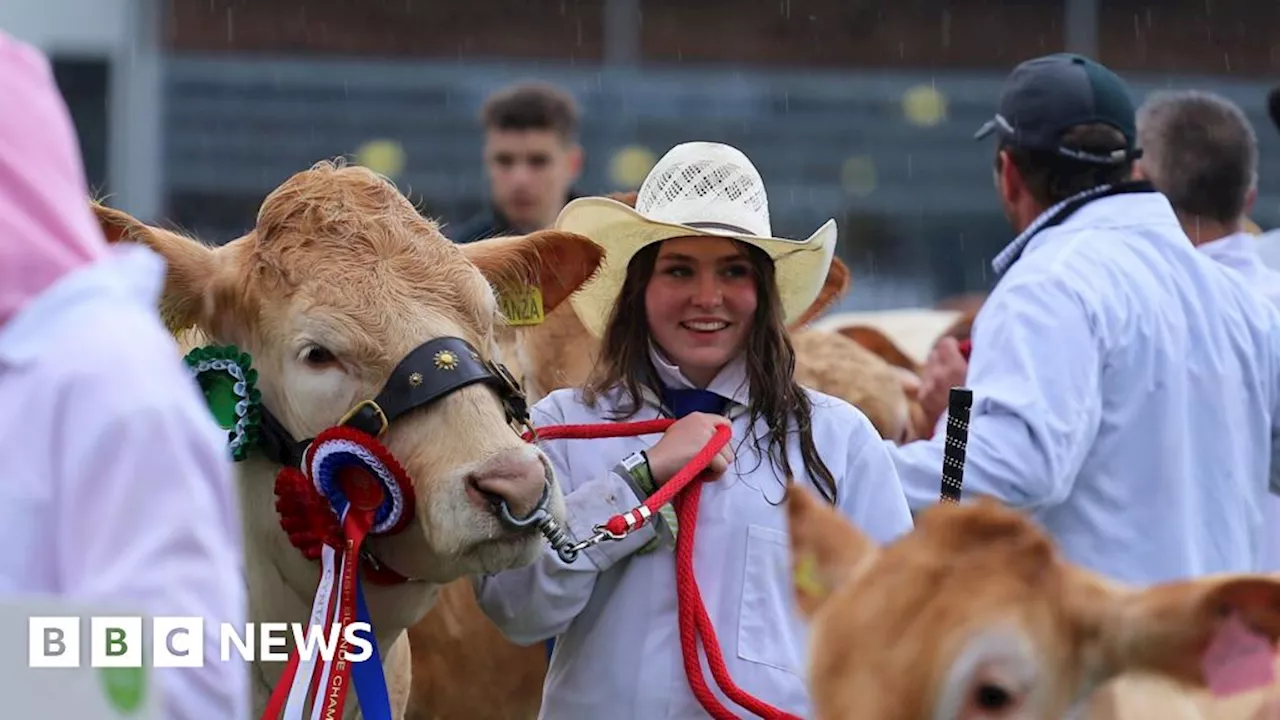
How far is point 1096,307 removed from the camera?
4715 mm

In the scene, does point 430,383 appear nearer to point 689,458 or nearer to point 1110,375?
point 689,458

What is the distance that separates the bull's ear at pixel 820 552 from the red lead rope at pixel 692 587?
2.41 ft

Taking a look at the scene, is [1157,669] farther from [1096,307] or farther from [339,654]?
[1096,307]

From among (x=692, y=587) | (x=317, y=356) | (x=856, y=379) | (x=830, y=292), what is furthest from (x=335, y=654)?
(x=856, y=379)

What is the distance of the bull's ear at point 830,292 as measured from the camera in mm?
4566

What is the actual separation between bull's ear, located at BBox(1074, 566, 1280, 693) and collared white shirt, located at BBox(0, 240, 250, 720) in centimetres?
115

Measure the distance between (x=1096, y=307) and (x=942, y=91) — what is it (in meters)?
9.26

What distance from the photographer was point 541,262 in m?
→ 4.19

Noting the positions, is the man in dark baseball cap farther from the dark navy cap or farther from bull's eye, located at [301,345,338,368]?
bull's eye, located at [301,345,338,368]

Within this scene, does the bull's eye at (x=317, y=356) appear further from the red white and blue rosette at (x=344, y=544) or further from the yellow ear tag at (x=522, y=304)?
the yellow ear tag at (x=522, y=304)

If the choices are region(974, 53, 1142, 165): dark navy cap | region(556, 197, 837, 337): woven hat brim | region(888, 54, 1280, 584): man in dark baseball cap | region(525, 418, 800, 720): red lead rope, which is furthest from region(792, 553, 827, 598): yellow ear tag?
region(974, 53, 1142, 165): dark navy cap

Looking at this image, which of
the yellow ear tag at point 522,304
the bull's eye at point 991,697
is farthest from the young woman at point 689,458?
the bull's eye at point 991,697

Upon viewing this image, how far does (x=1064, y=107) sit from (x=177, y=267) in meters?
2.28

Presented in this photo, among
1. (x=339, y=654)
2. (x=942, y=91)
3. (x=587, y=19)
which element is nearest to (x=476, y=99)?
(x=587, y=19)
